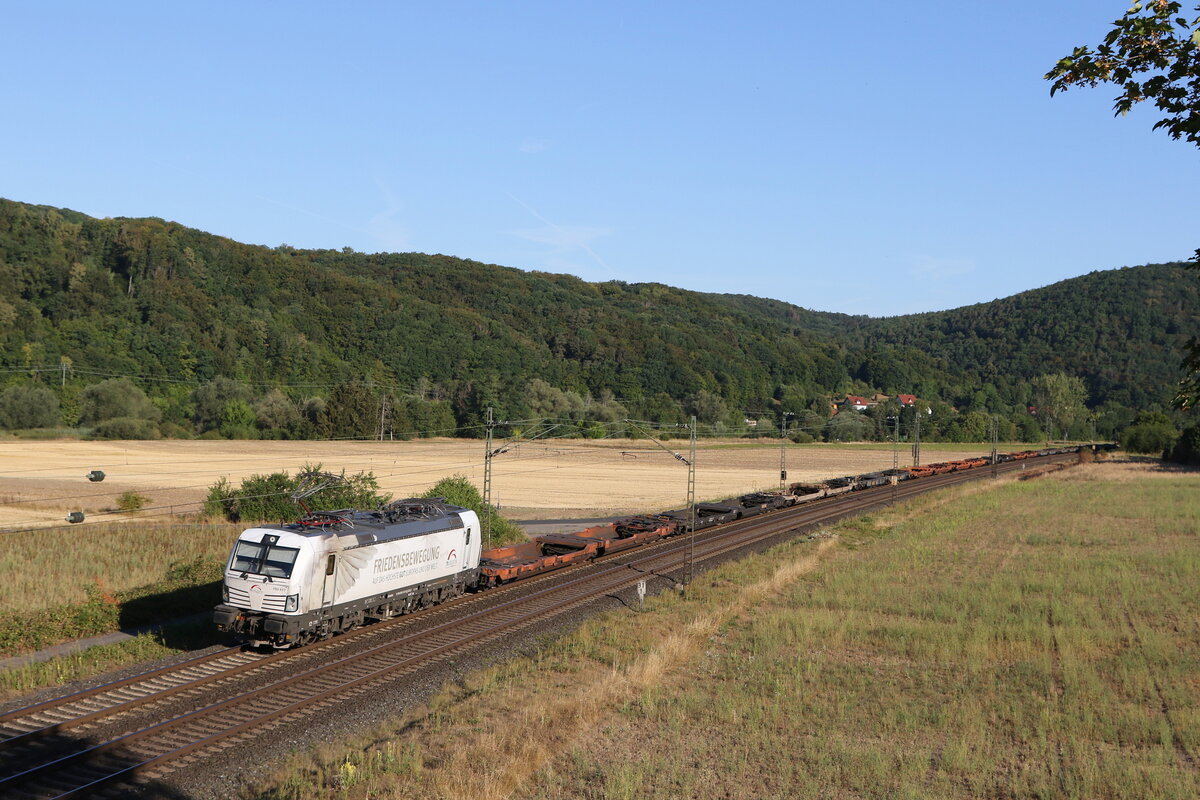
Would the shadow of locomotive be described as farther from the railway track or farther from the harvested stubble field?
the harvested stubble field

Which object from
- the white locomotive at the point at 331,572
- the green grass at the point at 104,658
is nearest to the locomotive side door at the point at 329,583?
the white locomotive at the point at 331,572

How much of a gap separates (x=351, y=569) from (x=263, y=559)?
92.2 inches

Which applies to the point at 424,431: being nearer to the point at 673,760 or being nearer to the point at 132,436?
the point at 132,436

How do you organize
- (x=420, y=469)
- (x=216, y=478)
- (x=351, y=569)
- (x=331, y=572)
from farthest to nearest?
(x=420, y=469) < (x=216, y=478) < (x=351, y=569) < (x=331, y=572)

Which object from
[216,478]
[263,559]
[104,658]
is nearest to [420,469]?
[216,478]

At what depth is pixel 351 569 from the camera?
76.5 ft

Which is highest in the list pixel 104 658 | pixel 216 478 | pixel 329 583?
pixel 329 583

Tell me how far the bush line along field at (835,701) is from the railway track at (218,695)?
2541 millimetres

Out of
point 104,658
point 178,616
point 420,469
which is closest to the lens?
point 104,658

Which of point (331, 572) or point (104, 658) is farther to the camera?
point (331, 572)

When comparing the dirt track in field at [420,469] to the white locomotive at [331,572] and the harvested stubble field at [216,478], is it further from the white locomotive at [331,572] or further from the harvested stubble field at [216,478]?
the white locomotive at [331,572]

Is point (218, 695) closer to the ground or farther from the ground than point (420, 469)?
closer to the ground

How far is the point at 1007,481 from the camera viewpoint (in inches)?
3169

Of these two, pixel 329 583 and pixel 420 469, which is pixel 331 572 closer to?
pixel 329 583
